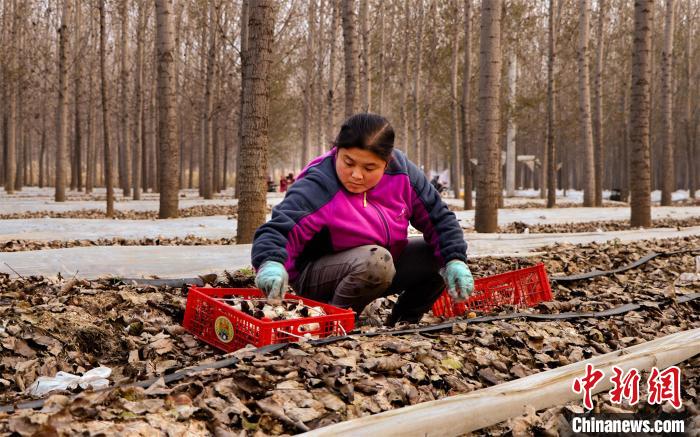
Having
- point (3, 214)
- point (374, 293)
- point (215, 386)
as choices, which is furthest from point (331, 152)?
point (3, 214)

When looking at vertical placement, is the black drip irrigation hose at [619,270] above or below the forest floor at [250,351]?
above

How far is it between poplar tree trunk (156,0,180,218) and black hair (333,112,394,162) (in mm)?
7343

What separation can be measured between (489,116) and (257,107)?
3.42 meters

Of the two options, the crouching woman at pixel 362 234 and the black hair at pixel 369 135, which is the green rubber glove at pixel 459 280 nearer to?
the crouching woman at pixel 362 234

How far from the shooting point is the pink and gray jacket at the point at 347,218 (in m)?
3.07

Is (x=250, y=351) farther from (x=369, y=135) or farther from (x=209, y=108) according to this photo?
(x=209, y=108)

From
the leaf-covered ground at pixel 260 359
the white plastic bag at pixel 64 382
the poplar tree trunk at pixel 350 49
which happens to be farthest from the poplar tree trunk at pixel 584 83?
the white plastic bag at pixel 64 382

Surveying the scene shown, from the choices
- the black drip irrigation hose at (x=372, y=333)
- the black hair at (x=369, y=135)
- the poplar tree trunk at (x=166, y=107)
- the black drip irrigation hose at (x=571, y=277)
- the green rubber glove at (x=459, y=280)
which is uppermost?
the poplar tree trunk at (x=166, y=107)

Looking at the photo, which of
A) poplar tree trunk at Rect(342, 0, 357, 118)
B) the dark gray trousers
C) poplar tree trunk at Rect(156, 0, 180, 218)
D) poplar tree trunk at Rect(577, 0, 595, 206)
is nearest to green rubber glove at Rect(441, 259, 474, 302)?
the dark gray trousers

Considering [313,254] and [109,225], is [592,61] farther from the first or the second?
[313,254]

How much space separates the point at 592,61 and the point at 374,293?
86.2ft

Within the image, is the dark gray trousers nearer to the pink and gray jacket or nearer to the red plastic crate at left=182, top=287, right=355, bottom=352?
the pink and gray jacket

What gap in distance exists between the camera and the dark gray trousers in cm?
321

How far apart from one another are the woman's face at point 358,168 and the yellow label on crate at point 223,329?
899mm
